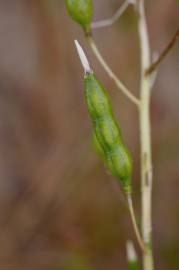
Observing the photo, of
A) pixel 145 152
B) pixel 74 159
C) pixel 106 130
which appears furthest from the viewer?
pixel 74 159

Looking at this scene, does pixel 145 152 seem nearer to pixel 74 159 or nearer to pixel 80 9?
pixel 80 9

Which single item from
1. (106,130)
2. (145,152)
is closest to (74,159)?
(145,152)

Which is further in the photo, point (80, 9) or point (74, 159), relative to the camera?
point (74, 159)

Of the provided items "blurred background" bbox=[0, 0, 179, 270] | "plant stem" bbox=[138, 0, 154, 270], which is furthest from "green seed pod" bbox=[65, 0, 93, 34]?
"blurred background" bbox=[0, 0, 179, 270]

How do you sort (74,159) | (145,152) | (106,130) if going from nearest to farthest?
(106,130) < (145,152) < (74,159)

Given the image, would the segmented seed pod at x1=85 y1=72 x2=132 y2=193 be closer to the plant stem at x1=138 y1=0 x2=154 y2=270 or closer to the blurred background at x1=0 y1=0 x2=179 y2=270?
the plant stem at x1=138 y1=0 x2=154 y2=270
